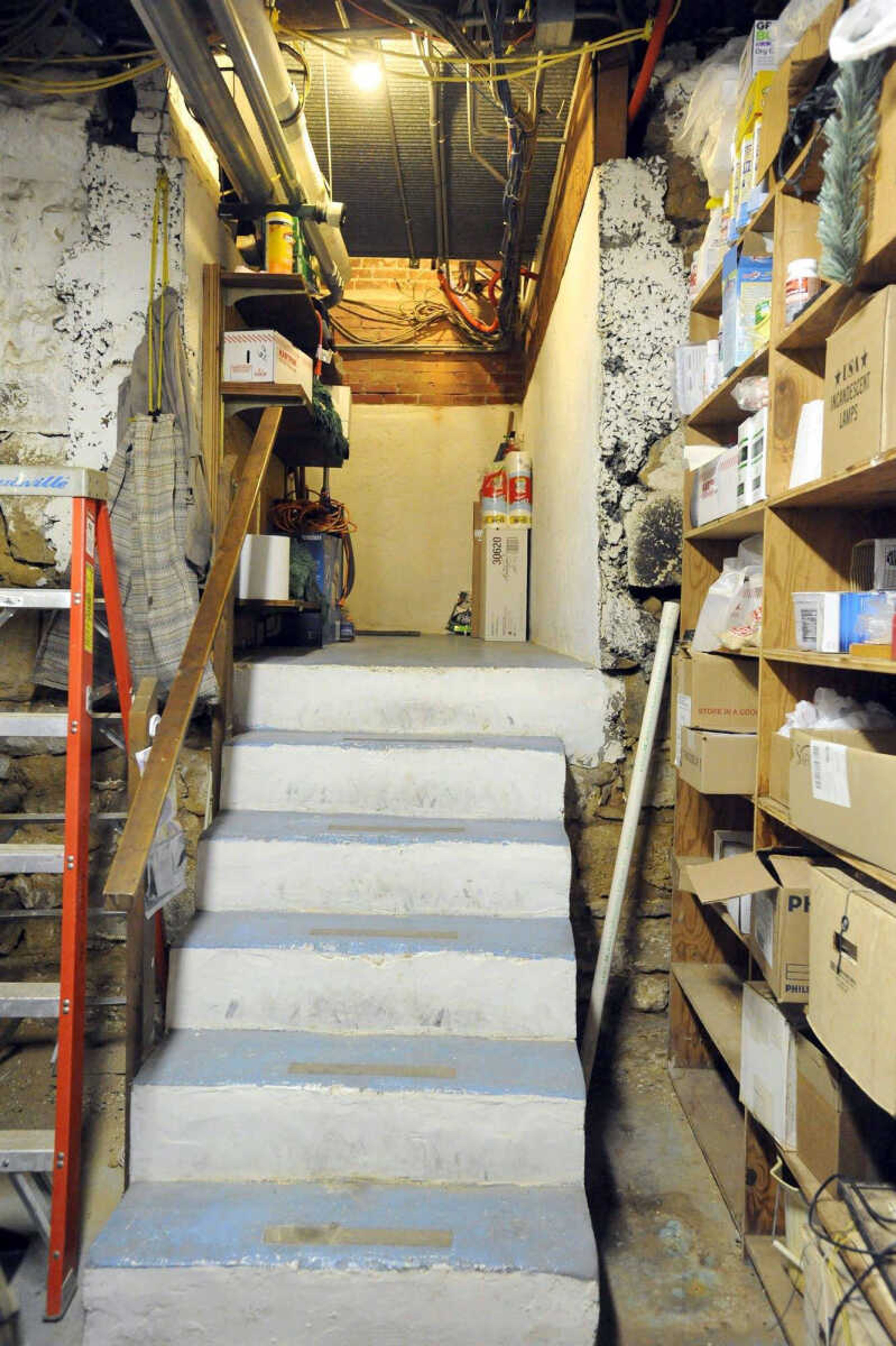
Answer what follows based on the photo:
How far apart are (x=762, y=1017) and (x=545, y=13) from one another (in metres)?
2.61

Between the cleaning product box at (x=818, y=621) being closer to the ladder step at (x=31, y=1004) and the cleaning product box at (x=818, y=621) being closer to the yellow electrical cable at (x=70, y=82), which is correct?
the ladder step at (x=31, y=1004)

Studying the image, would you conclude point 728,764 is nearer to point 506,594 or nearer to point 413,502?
point 506,594

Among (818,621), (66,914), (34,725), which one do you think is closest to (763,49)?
(818,621)

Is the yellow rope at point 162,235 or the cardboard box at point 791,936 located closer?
the cardboard box at point 791,936

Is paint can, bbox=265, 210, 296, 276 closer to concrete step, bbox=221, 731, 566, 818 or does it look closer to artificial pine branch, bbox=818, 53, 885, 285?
concrete step, bbox=221, 731, 566, 818

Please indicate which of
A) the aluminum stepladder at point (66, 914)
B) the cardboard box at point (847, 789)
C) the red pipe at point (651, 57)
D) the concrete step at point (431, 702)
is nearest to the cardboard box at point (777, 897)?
the cardboard box at point (847, 789)

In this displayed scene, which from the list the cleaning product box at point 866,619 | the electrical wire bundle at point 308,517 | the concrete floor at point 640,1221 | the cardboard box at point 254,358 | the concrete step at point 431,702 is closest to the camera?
the cleaning product box at point 866,619

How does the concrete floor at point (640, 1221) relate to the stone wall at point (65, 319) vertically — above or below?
below

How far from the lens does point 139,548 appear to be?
2.30 meters

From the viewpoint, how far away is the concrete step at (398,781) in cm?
224

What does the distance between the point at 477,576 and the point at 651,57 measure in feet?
9.14

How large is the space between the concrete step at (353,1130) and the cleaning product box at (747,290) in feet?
5.33

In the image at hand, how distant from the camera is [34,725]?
1.66 metres

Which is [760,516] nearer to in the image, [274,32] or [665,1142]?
[665,1142]
